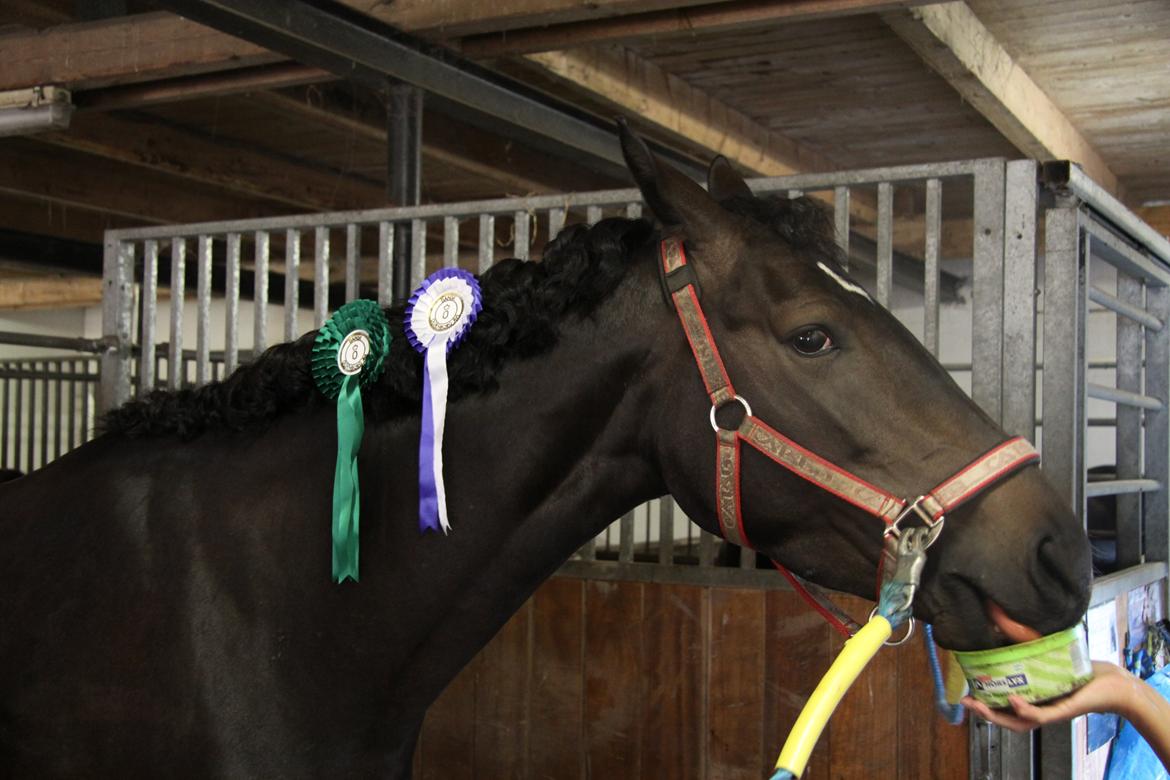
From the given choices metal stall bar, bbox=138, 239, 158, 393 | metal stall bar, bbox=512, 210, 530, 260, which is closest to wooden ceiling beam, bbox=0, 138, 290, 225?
metal stall bar, bbox=138, 239, 158, 393

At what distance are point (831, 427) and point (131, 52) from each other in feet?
9.44

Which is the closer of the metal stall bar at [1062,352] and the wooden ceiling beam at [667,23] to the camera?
the metal stall bar at [1062,352]

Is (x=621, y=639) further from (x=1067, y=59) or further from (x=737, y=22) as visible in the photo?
(x=1067, y=59)

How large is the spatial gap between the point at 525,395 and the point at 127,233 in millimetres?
2073

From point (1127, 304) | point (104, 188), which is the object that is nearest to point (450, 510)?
point (1127, 304)

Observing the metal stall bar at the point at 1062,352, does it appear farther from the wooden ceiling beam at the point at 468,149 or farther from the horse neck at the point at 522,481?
the wooden ceiling beam at the point at 468,149

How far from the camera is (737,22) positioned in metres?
3.05

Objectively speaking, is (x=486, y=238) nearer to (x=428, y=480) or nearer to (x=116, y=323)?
(x=428, y=480)

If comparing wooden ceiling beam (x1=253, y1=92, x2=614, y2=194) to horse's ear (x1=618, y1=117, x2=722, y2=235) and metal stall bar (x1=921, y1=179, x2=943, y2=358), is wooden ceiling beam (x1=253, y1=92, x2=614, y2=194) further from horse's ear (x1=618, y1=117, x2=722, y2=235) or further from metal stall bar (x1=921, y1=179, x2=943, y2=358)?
horse's ear (x1=618, y1=117, x2=722, y2=235)

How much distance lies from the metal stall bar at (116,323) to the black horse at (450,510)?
5.00 ft

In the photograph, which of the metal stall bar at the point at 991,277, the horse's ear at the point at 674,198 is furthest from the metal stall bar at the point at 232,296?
the metal stall bar at the point at 991,277

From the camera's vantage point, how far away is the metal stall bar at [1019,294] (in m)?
2.05

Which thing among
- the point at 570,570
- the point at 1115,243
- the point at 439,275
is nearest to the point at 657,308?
the point at 439,275

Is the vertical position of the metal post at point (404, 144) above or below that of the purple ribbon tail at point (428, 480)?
above
